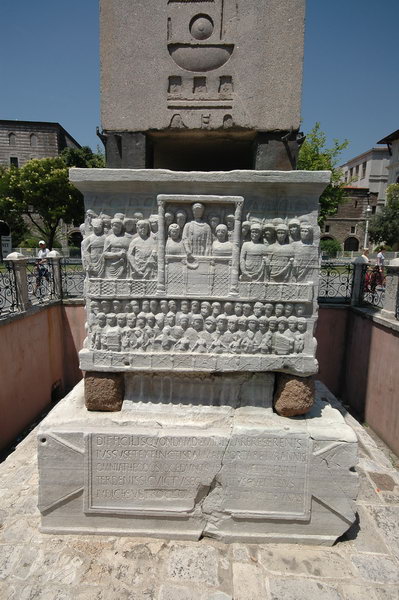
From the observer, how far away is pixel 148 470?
273cm

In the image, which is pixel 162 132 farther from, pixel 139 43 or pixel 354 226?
pixel 354 226

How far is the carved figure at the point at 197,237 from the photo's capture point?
2.63 m

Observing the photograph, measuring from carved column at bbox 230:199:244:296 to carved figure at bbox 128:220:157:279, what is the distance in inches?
24.5

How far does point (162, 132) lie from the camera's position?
2.69 meters

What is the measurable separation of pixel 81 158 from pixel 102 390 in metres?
26.1

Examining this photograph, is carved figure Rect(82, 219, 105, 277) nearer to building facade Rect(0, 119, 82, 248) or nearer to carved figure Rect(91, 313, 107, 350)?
carved figure Rect(91, 313, 107, 350)

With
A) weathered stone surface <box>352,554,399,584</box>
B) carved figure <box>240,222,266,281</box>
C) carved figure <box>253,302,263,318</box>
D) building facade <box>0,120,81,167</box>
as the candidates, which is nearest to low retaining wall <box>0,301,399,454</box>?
weathered stone surface <box>352,554,399,584</box>

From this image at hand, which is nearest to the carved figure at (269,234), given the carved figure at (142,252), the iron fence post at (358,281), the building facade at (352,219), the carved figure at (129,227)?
the carved figure at (142,252)

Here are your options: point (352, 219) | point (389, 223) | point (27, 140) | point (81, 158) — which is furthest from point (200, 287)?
point (27, 140)

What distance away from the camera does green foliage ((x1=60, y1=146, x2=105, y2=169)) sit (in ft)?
80.3

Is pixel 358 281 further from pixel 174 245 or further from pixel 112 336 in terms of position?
pixel 112 336

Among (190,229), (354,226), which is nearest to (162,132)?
(190,229)

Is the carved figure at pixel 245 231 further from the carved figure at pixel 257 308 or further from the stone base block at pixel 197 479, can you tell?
the stone base block at pixel 197 479

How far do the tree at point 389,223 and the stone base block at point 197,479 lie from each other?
90.2 ft
